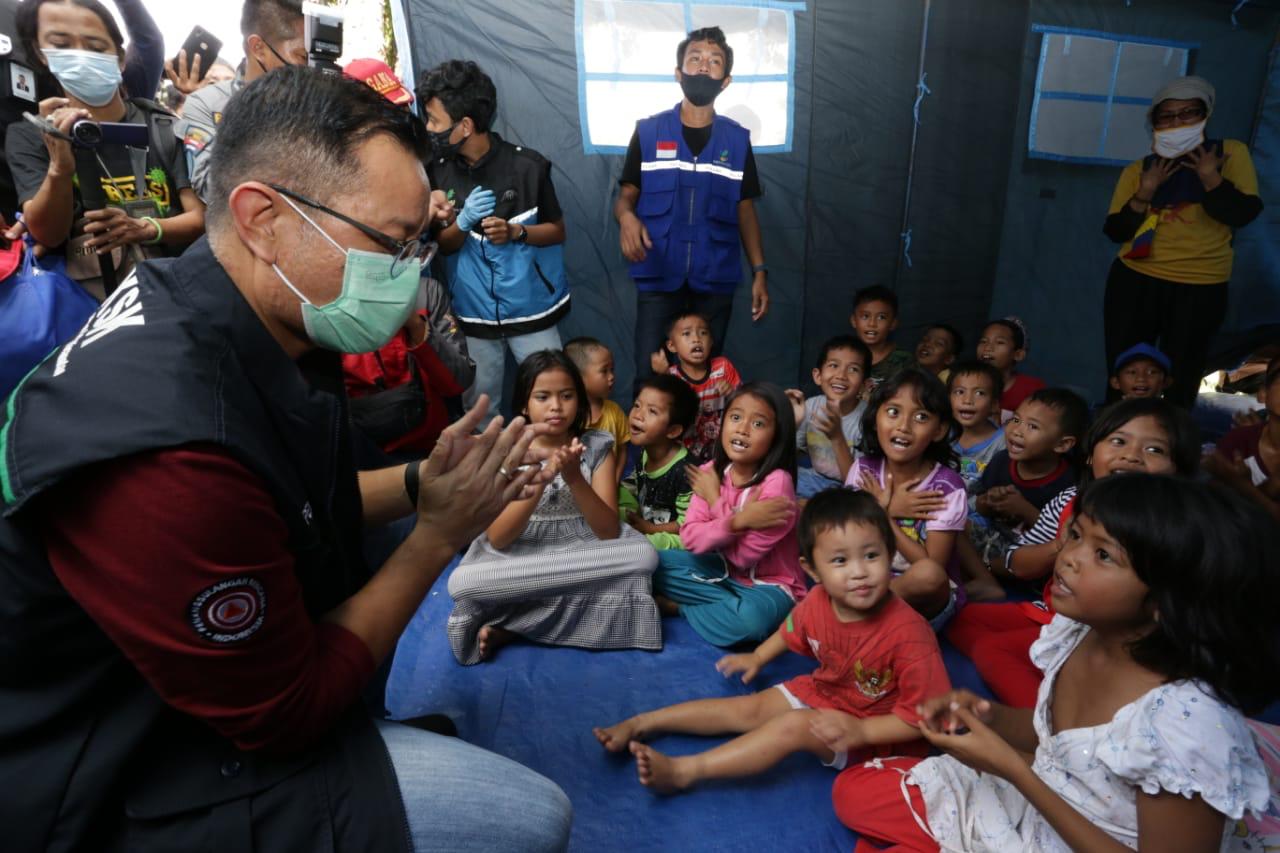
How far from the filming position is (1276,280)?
4066 mm

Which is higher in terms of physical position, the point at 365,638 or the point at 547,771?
the point at 365,638

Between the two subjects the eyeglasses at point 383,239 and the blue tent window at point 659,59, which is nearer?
the eyeglasses at point 383,239

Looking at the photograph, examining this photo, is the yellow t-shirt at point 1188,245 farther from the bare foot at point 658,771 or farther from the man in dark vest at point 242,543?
the man in dark vest at point 242,543

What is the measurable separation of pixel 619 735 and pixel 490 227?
6.63 feet

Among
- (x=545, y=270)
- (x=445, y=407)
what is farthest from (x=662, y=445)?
(x=545, y=270)

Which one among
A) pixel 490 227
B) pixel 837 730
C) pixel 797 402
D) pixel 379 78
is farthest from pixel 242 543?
pixel 797 402

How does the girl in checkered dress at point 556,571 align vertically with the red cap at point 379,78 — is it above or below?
below

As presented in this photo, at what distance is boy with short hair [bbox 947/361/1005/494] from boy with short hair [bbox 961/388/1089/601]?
0.90 ft

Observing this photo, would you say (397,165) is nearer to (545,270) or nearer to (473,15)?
(545,270)

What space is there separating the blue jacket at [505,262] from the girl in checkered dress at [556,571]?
98 centimetres

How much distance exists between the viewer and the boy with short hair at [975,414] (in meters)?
Result: 2.94

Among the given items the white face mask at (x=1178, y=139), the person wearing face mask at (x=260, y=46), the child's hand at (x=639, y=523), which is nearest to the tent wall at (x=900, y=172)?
the white face mask at (x=1178, y=139)

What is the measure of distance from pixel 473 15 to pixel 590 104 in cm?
67

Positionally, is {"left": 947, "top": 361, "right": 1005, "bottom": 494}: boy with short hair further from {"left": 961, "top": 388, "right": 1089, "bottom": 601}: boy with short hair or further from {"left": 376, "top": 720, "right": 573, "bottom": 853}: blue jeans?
{"left": 376, "top": 720, "right": 573, "bottom": 853}: blue jeans
